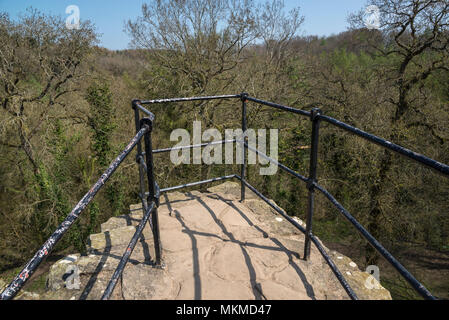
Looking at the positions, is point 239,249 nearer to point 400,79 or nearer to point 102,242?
point 102,242

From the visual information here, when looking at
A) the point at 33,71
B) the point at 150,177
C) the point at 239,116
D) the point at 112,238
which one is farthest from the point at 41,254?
the point at 33,71

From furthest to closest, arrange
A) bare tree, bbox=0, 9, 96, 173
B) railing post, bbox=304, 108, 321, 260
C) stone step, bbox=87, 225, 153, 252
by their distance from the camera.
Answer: bare tree, bbox=0, 9, 96, 173, stone step, bbox=87, 225, 153, 252, railing post, bbox=304, 108, 321, 260

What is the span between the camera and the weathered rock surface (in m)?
1.83

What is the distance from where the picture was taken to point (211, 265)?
2086 mm

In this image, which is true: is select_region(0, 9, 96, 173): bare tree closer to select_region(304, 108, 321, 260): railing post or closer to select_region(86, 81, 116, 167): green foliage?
select_region(86, 81, 116, 167): green foliage

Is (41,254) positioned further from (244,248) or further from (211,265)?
(244,248)

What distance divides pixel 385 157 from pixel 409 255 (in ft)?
20.9

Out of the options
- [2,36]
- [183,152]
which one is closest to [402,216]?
[183,152]

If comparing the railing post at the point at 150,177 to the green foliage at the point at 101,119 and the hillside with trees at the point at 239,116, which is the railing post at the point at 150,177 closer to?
the hillside with trees at the point at 239,116

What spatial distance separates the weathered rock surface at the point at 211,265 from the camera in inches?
72.2

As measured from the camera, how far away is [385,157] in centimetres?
954

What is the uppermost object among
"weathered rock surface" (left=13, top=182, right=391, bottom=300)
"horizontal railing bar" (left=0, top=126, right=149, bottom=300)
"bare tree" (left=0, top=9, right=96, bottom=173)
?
"bare tree" (left=0, top=9, right=96, bottom=173)

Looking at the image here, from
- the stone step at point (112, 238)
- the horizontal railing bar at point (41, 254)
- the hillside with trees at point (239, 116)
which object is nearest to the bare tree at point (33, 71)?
the hillside with trees at point (239, 116)

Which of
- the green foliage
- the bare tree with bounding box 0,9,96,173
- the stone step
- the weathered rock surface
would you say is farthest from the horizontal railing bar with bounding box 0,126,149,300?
the green foliage
